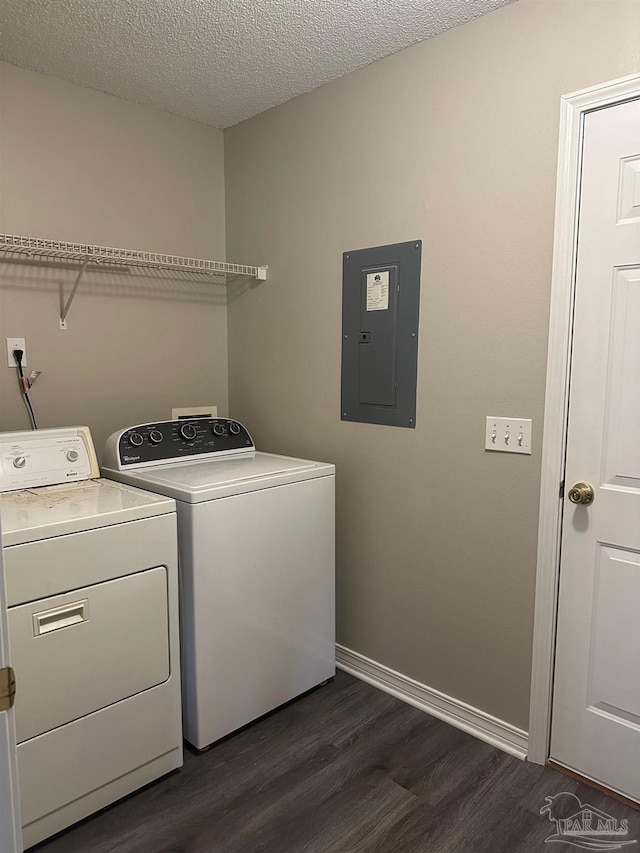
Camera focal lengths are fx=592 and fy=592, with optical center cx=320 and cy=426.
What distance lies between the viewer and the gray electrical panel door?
2.24 metres

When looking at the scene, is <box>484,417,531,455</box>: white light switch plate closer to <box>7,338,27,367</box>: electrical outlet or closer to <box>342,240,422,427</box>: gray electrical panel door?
<box>342,240,422,427</box>: gray electrical panel door

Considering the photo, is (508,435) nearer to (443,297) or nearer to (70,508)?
(443,297)

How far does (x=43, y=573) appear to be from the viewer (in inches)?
62.8

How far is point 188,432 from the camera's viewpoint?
2502 mm

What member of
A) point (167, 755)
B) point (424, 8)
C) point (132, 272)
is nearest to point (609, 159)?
point (424, 8)

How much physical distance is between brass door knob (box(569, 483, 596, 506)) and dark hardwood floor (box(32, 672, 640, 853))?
912mm

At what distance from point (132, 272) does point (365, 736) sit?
2.13 metres

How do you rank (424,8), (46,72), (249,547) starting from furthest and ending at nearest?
(46,72)
(249,547)
(424,8)

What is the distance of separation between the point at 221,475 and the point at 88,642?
2.34 ft

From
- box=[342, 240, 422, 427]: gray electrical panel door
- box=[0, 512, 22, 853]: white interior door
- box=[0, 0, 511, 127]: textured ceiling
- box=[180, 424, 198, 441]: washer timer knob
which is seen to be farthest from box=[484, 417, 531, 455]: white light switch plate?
box=[0, 512, 22, 853]: white interior door

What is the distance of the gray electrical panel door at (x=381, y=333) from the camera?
224cm

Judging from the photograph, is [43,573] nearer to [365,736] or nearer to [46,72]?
[365,736]

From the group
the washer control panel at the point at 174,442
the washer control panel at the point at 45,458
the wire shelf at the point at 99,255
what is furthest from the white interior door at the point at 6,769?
the wire shelf at the point at 99,255

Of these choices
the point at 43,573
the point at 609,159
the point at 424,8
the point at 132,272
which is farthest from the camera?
the point at 132,272
